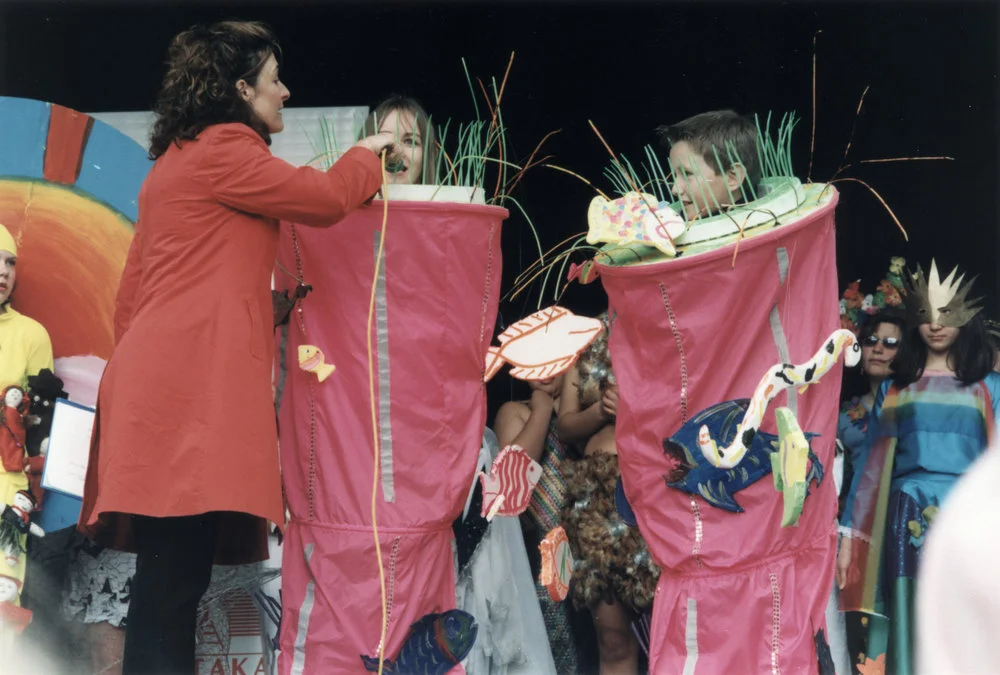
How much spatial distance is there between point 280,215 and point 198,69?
0.36 meters

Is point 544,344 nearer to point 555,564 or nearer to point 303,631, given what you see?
point 555,564

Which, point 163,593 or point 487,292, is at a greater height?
point 487,292

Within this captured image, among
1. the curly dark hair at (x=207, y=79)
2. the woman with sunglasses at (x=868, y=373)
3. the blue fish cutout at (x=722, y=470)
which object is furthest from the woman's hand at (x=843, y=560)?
the curly dark hair at (x=207, y=79)

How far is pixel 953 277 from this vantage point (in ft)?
12.8

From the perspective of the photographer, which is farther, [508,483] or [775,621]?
[508,483]

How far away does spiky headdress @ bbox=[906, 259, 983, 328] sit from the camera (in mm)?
3805

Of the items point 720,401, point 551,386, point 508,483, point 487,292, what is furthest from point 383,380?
point 551,386

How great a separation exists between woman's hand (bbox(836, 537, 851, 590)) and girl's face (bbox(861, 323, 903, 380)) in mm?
540

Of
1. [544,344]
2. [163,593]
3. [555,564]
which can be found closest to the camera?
[163,593]

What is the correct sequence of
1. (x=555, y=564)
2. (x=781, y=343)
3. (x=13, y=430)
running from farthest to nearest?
(x=13, y=430), (x=555, y=564), (x=781, y=343)

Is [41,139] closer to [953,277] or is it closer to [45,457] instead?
[45,457]

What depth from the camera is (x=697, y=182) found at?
2771mm

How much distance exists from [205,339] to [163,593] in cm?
50

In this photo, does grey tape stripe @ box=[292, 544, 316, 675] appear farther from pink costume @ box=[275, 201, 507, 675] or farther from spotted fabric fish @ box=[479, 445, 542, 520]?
spotted fabric fish @ box=[479, 445, 542, 520]
